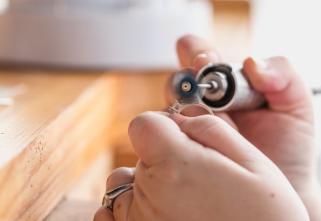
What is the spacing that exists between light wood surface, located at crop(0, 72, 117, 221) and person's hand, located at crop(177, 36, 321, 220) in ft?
0.46

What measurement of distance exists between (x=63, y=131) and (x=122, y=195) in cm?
15

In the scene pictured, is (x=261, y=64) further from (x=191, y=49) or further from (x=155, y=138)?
(x=155, y=138)

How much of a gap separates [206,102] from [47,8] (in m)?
0.46

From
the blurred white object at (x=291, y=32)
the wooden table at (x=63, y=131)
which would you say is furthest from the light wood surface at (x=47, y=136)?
the blurred white object at (x=291, y=32)

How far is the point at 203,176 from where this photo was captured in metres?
0.41

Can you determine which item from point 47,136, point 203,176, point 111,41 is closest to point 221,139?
point 203,176

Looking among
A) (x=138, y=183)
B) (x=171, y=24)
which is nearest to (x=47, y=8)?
(x=171, y=24)

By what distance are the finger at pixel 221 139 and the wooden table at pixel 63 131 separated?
13 cm

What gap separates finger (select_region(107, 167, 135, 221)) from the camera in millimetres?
453

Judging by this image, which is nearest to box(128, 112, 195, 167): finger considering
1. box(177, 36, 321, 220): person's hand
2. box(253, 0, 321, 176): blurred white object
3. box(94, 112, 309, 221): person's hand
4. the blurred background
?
box(94, 112, 309, 221): person's hand

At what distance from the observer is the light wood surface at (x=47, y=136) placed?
46 cm

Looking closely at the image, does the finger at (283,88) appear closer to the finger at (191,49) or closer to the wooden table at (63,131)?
the finger at (191,49)

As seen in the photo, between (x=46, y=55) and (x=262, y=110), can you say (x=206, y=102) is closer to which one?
(x=262, y=110)

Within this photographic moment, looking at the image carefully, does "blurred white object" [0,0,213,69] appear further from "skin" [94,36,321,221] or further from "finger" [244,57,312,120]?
"skin" [94,36,321,221]
